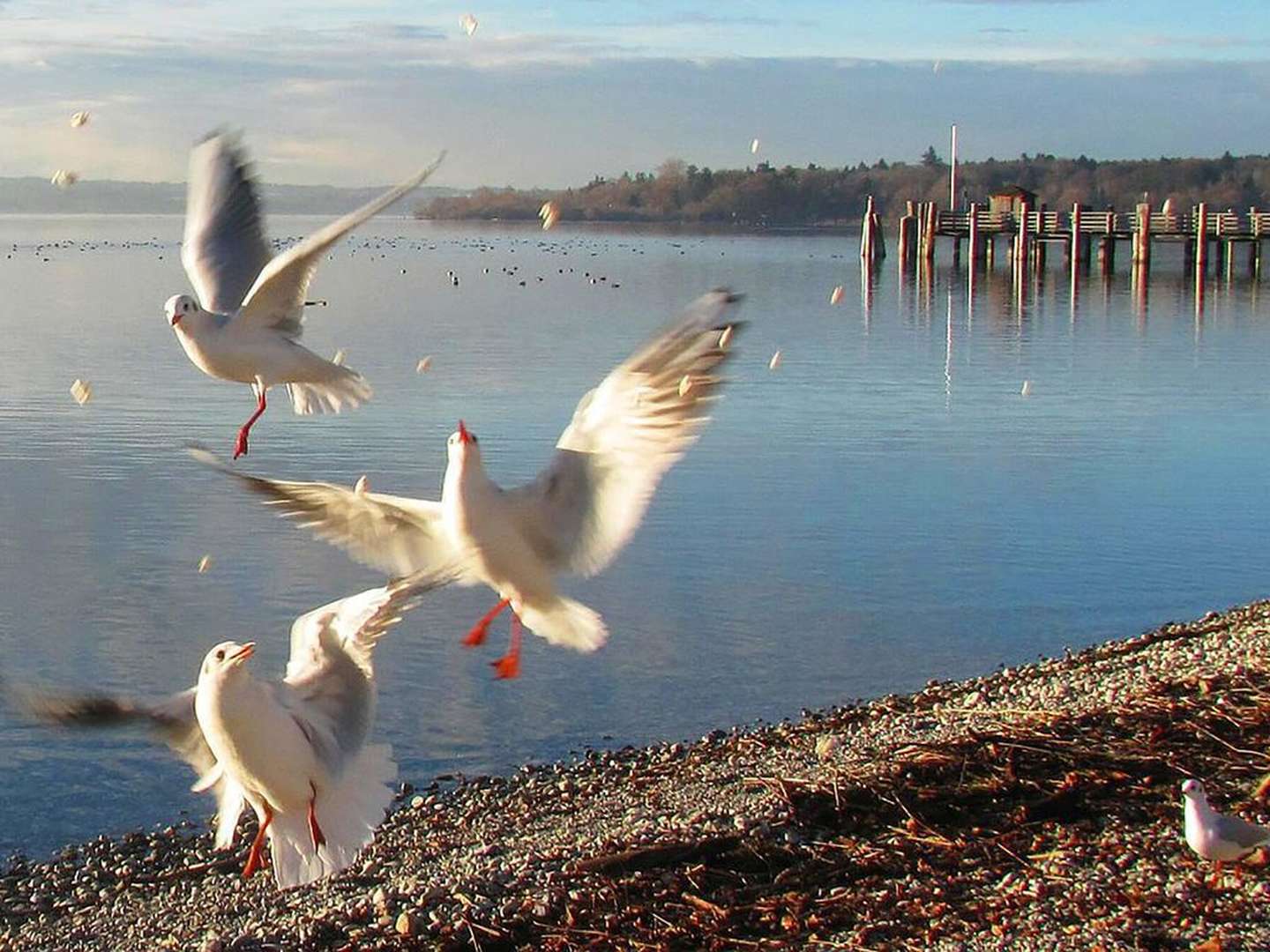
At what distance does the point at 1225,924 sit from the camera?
254 inches

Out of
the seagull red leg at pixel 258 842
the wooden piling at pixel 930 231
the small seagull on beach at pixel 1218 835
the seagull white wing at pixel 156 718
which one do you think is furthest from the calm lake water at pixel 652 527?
the wooden piling at pixel 930 231

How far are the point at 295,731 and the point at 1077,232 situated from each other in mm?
61046

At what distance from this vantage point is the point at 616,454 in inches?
A: 230

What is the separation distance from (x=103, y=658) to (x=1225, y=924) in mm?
9397

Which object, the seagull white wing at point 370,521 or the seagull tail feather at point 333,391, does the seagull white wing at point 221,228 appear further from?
the seagull white wing at point 370,521

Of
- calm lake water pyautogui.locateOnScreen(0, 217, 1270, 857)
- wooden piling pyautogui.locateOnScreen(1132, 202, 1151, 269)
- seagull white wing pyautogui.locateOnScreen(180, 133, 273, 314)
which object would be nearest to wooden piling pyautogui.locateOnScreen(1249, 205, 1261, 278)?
wooden piling pyautogui.locateOnScreen(1132, 202, 1151, 269)

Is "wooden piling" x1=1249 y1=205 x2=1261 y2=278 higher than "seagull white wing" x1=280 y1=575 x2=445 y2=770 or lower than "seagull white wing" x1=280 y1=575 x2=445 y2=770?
lower

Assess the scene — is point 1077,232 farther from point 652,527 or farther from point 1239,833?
point 1239,833

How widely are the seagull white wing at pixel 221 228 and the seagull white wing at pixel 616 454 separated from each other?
12.8 ft

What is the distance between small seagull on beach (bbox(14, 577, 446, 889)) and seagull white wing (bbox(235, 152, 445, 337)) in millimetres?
1576

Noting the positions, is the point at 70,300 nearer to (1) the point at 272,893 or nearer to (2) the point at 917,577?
(2) the point at 917,577

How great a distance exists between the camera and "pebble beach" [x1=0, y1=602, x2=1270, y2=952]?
6.91m

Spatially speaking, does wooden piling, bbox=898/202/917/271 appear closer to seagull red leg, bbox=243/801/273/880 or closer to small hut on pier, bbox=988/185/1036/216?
small hut on pier, bbox=988/185/1036/216

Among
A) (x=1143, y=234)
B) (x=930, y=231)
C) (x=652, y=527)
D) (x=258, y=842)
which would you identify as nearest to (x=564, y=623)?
(x=258, y=842)
